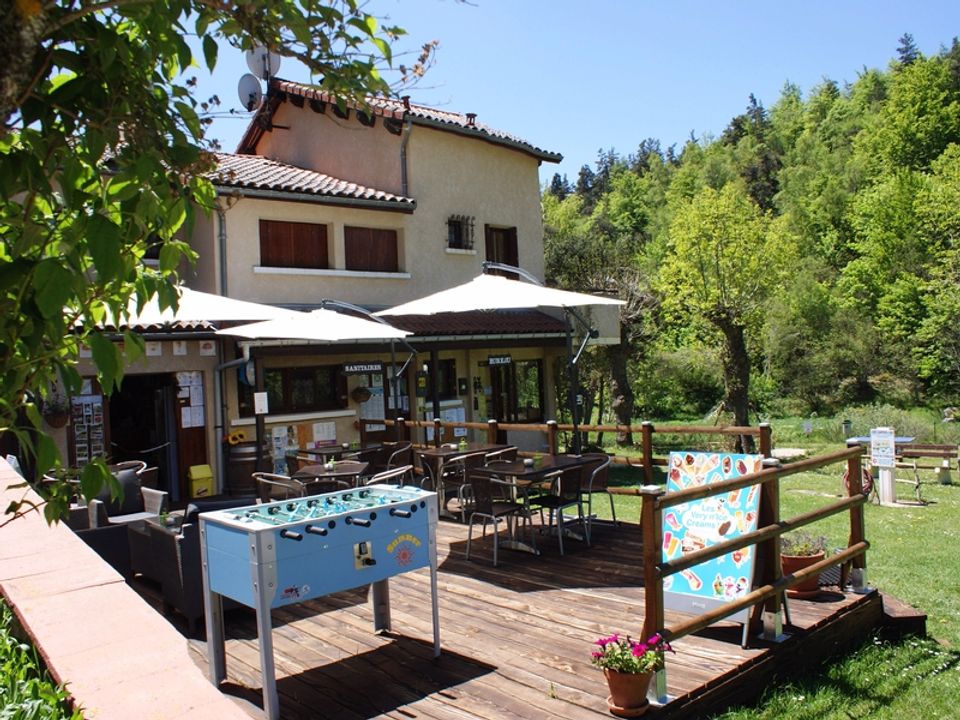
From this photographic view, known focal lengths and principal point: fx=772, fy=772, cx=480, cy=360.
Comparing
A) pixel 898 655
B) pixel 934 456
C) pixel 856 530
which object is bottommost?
pixel 934 456

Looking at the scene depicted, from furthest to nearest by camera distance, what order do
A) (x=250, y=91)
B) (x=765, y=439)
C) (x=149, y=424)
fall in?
(x=250, y=91) → (x=149, y=424) → (x=765, y=439)

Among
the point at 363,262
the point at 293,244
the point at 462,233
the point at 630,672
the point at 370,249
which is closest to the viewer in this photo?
the point at 630,672

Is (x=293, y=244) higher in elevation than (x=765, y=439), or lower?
higher

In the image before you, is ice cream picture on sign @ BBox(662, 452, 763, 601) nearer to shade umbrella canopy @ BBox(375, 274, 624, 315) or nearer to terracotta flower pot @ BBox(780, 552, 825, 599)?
terracotta flower pot @ BBox(780, 552, 825, 599)

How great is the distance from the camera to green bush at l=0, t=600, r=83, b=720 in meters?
2.40

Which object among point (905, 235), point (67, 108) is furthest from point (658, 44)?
point (905, 235)

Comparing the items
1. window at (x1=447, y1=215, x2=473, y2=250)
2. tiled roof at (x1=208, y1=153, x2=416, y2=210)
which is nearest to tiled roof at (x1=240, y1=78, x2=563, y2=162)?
tiled roof at (x1=208, y1=153, x2=416, y2=210)

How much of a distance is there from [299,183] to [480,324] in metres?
4.64

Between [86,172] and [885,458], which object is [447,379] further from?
[86,172]

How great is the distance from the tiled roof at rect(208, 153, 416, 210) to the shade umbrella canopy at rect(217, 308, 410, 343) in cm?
408

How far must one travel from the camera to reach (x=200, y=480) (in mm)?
12852

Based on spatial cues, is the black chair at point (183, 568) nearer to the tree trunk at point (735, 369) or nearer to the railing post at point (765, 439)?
the railing post at point (765, 439)

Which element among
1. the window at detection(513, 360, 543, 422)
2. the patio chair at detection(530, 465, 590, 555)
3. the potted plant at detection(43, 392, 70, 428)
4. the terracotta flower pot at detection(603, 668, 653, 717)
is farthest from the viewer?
the window at detection(513, 360, 543, 422)

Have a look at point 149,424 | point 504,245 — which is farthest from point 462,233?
point 149,424
